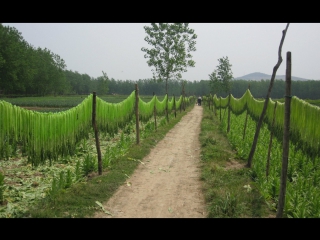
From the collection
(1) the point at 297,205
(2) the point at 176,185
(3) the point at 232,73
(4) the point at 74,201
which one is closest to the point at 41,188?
(4) the point at 74,201

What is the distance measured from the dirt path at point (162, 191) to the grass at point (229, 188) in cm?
22

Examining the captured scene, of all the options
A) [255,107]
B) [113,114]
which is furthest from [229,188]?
[255,107]

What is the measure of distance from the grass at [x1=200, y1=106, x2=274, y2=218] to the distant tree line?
11.2ft

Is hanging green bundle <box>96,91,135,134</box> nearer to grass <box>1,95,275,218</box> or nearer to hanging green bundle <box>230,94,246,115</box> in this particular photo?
grass <box>1,95,275,218</box>

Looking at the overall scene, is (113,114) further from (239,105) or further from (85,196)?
(239,105)

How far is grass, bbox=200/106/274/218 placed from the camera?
4.49 metres

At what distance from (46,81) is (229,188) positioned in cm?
6235

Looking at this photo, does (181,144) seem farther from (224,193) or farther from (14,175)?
(14,175)

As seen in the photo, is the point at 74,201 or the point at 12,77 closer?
the point at 74,201

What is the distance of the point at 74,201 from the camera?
476cm

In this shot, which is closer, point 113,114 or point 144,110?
point 113,114

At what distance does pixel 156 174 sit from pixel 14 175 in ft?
10.6

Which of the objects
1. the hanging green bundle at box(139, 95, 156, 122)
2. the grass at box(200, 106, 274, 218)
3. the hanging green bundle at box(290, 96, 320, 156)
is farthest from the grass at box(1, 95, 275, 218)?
the hanging green bundle at box(139, 95, 156, 122)

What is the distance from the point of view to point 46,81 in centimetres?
6091
